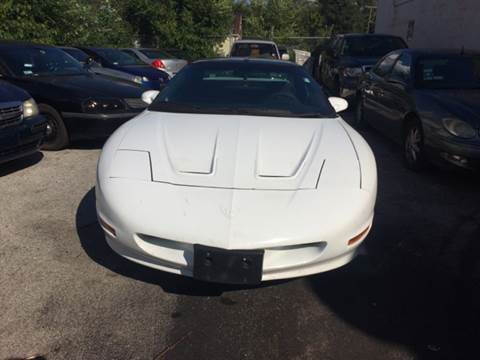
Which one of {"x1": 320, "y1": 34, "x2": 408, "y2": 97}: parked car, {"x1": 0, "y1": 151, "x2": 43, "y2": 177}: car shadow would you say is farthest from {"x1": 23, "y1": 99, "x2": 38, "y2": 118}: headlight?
{"x1": 320, "y1": 34, "x2": 408, "y2": 97}: parked car

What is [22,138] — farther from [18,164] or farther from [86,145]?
[86,145]

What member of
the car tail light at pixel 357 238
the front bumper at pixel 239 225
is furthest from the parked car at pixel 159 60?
the car tail light at pixel 357 238

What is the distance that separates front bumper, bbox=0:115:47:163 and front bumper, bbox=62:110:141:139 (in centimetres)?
52

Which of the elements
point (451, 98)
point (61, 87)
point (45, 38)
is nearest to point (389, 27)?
point (45, 38)

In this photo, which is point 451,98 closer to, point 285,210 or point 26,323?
point 285,210

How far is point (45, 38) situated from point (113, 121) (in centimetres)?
909

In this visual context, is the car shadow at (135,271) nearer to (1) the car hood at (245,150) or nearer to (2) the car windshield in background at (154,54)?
(1) the car hood at (245,150)

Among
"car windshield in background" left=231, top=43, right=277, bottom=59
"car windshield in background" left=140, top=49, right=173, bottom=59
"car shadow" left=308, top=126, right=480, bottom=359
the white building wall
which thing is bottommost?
"car shadow" left=308, top=126, right=480, bottom=359

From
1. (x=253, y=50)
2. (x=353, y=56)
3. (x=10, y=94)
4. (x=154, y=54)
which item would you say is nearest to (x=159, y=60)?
(x=154, y=54)

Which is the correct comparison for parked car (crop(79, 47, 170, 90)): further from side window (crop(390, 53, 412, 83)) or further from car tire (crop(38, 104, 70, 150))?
side window (crop(390, 53, 412, 83))

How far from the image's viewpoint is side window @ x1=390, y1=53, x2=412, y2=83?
18.5ft

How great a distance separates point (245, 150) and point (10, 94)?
11.1 ft

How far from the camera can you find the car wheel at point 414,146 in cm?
500

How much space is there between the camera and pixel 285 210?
91.3 inches
